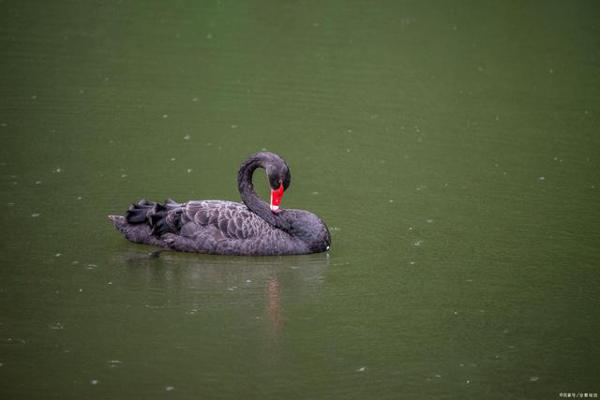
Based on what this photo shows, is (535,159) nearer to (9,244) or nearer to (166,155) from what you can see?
(166,155)

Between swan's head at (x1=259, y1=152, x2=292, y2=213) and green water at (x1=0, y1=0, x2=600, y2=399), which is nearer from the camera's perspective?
green water at (x1=0, y1=0, x2=600, y2=399)

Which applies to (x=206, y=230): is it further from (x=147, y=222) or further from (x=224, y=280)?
(x=224, y=280)

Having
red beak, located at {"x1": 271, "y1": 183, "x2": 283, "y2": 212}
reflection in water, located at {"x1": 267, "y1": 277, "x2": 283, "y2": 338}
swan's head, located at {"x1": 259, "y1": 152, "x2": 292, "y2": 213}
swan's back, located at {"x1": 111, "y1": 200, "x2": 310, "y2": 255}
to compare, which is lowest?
reflection in water, located at {"x1": 267, "y1": 277, "x2": 283, "y2": 338}

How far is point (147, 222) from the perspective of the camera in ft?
23.2

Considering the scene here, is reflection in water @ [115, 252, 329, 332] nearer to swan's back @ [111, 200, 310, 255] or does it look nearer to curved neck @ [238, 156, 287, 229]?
swan's back @ [111, 200, 310, 255]

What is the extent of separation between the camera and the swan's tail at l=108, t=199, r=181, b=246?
700 centimetres

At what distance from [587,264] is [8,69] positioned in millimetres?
6788

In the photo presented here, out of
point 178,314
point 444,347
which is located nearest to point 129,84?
point 178,314

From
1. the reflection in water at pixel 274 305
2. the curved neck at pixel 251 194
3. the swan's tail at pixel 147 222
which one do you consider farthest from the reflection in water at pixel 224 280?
the curved neck at pixel 251 194

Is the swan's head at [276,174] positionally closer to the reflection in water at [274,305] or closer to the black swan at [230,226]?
the black swan at [230,226]

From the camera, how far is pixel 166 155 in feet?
29.3

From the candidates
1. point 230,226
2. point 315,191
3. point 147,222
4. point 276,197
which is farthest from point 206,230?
point 315,191

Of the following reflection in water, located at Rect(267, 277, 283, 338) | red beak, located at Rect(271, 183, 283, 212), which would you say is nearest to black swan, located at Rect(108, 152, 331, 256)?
red beak, located at Rect(271, 183, 283, 212)

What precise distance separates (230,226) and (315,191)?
4.82 ft
